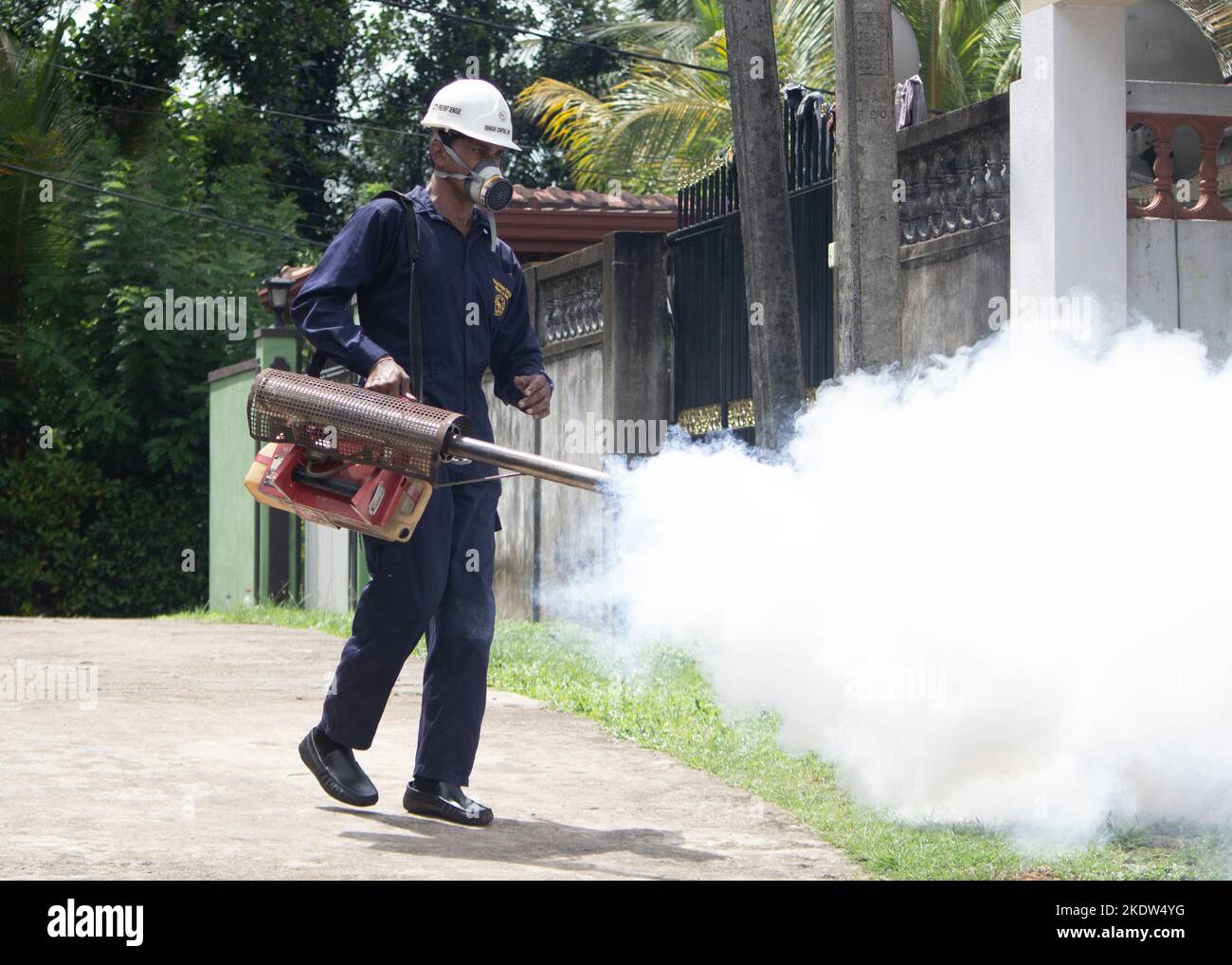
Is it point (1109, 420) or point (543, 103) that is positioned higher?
point (543, 103)

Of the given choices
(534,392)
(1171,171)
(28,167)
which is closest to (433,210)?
(534,392)

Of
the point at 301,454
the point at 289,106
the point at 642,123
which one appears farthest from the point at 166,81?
the point at 301,454

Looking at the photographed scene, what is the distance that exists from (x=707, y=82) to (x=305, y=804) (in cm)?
1732

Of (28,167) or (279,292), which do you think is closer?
(279,292)

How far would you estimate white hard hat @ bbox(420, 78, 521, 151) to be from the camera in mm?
5316

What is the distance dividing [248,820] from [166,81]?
2171cm

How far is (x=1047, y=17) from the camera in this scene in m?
7.05

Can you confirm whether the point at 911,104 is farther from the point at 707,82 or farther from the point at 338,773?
the point at 707,82

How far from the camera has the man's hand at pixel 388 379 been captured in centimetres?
502

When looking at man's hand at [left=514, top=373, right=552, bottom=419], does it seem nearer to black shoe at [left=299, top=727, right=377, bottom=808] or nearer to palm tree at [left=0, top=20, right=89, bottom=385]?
black shoe at [left=299, top=727, right=377, bottom=808]

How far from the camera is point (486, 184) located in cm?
530

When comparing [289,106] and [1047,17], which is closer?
[1047,17]

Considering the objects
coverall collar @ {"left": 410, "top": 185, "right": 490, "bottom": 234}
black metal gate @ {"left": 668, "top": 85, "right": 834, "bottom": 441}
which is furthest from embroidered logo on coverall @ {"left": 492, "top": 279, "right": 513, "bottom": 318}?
black metal gate @ {"left": 668, "top": 85, "right": 834, "bottom": 441}
